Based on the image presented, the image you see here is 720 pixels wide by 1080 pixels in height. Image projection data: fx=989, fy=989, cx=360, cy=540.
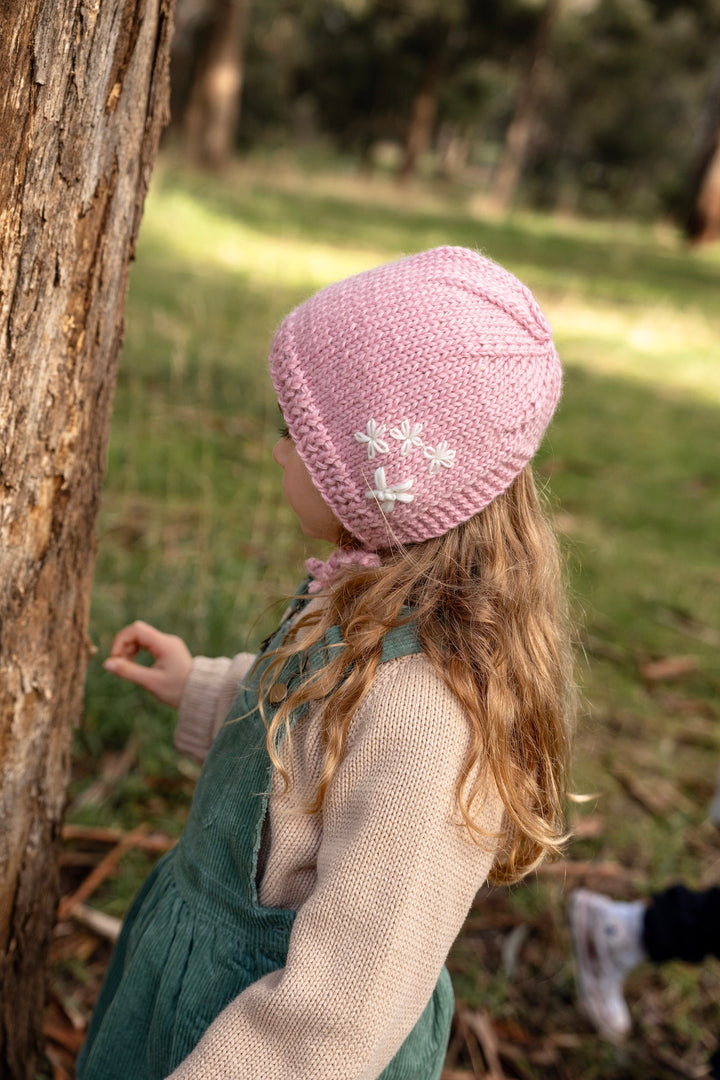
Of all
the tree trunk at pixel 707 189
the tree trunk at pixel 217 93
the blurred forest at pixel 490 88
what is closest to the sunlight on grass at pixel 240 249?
the tree trunk at pixel 217 93

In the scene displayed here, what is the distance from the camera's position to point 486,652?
1586 mm

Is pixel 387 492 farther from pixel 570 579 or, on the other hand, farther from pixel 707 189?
pixel 707 189

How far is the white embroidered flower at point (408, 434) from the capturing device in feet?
5.08

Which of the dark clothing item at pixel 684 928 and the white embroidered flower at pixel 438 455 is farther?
the dark clothing item at pixel 684 928

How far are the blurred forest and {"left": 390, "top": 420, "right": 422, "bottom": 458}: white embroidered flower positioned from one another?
58.6ft

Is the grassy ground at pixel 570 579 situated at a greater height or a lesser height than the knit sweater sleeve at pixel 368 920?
lesser

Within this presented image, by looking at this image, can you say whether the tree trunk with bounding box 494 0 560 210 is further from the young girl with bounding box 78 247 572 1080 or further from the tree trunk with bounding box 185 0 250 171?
the young girl with bounding box 78 247 572 1080

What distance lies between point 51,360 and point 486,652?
0.84 meters

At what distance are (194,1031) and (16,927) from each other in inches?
19.6

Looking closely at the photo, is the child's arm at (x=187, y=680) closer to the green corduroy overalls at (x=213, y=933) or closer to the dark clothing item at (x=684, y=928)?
the green corduroy overalls at (x=213, y=933)

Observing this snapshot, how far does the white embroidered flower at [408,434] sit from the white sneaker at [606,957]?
1741mm

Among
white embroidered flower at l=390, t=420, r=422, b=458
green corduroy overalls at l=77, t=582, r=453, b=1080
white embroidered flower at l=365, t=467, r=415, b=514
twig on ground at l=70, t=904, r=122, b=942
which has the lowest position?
twig on ground at l=70, t=904, r=122, b=942

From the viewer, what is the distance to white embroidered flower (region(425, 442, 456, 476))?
1.56 meters

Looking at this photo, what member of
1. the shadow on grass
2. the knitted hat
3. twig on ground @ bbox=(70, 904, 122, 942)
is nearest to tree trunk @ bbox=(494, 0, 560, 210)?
the shadow on grass
